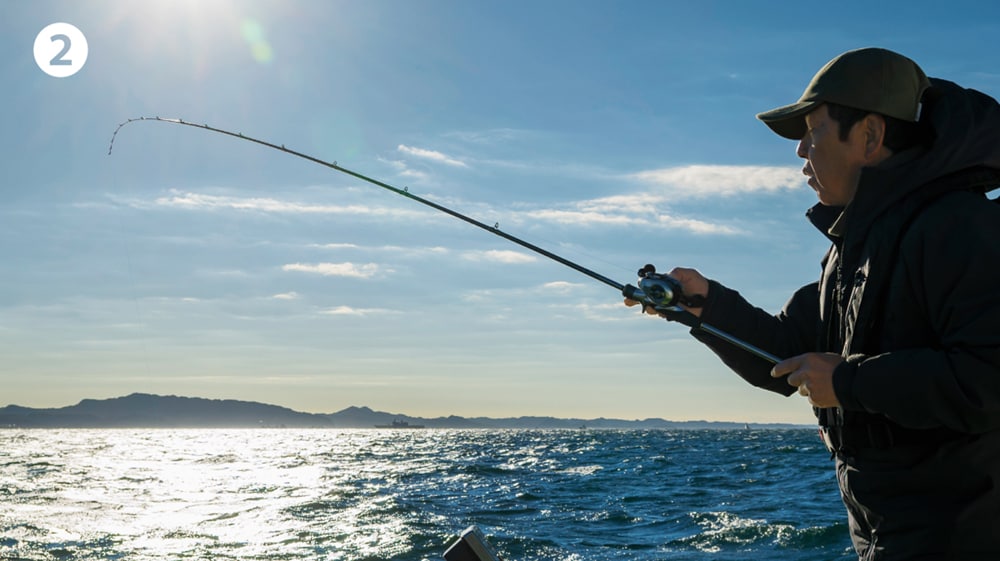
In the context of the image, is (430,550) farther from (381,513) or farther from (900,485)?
(900,485)

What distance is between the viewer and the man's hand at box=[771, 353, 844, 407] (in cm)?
217

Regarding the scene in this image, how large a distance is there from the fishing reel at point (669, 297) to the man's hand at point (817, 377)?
0.77 m

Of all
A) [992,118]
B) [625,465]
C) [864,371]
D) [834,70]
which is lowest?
[625,465]

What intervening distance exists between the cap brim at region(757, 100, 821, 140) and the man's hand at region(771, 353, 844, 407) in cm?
66

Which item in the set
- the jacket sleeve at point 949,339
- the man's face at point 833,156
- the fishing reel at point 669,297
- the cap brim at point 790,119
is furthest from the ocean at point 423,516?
the jacket sleeve at point 949,339

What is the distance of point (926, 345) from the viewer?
212cm

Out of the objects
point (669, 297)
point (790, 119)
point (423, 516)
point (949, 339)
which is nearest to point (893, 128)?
point (790, 119)

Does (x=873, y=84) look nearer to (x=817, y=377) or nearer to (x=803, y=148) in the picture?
(x=803, y=148)

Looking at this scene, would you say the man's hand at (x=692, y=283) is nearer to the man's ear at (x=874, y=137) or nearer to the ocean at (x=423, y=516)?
the man's ear at (x=874, y=137)

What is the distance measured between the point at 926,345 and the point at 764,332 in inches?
31.9

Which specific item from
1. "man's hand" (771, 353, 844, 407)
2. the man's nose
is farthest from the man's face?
"man's hand" (771, 353, 844, 407)

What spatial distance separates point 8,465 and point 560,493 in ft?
76.9

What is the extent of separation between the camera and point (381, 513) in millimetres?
16938

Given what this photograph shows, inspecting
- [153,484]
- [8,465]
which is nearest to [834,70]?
[153,484]
